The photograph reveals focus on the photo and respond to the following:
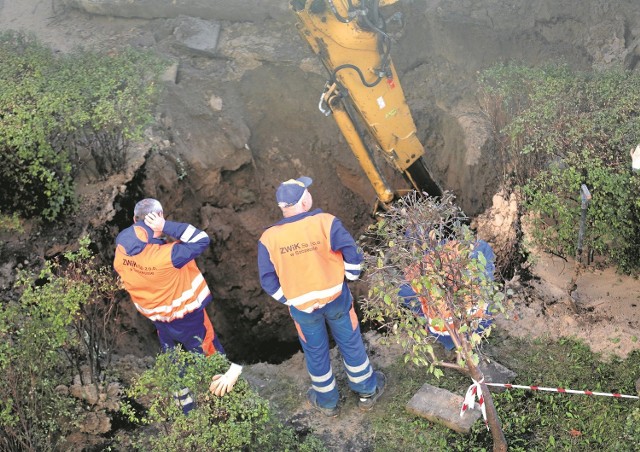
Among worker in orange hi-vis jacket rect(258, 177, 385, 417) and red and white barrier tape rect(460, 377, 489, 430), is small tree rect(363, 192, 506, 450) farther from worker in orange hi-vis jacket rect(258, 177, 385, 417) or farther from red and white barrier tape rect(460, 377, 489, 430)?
worker in orange hi-vis jacket rect(258, 177, 385, 417)

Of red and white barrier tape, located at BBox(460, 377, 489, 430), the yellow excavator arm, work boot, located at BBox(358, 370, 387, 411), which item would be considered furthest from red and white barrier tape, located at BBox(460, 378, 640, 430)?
the yellow excavator arm

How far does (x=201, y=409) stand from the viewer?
4824mm

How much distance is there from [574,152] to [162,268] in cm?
387

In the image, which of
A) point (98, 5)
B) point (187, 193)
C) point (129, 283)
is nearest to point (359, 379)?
point (129, 283)

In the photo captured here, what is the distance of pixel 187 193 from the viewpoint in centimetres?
793

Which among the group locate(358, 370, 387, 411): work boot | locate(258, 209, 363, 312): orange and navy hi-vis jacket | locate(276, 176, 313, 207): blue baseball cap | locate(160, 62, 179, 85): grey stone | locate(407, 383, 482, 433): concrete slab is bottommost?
locate(358, 370, 387, 411): work boot

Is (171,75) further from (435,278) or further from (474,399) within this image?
(474,399)

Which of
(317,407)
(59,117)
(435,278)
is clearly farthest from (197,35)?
(435,278)

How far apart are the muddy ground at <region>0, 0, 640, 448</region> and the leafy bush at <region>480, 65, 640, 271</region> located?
2.22 feet

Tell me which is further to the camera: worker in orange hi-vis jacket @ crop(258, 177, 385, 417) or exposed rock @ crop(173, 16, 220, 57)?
exposed rock @ crop(173, 16, 220, 57)

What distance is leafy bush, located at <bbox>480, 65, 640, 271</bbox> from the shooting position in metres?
5.95

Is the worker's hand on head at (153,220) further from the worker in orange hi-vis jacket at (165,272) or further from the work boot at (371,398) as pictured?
the work boot at (371,398)

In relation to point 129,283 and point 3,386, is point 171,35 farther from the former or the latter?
point 3,386

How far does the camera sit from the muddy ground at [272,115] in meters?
7.96
